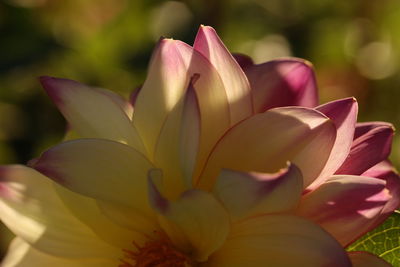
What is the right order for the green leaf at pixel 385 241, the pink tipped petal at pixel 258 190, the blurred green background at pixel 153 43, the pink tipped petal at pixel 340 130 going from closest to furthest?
1. the pink tipped petal at pixel 258 190
2. the pink tipped petal at pixel 340 130
3. the green leaf at pixel 385 241
4. the blurred green background at pixel 153 43

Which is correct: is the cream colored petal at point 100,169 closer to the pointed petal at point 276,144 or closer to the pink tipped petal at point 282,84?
the pointed petal at point 276,144

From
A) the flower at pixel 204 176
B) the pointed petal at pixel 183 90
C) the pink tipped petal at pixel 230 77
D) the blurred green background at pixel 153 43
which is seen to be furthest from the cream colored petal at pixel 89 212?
the blurred green background at pixel 153 43

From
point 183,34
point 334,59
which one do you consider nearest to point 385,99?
point 334,59

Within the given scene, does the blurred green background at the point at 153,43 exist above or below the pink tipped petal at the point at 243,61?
below

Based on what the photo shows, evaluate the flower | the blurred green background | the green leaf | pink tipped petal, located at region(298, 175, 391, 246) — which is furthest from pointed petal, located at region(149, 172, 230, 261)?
the blurred green background

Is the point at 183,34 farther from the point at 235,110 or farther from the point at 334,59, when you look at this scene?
the point at 235,110

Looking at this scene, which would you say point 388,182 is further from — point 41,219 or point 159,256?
point 41,219

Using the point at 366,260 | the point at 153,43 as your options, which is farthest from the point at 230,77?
the point at 153,43
